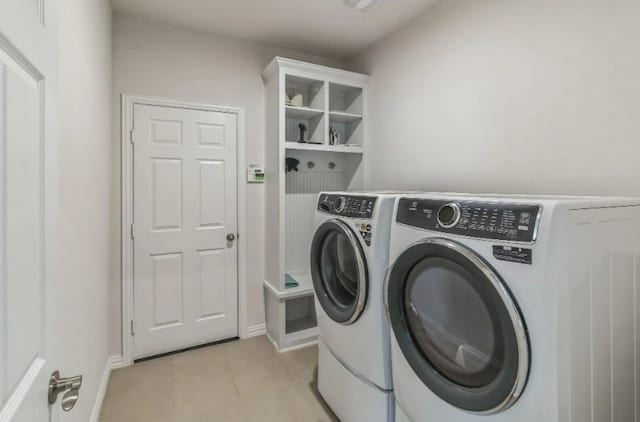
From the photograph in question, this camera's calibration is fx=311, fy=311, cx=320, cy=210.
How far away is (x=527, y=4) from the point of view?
168 centimetres

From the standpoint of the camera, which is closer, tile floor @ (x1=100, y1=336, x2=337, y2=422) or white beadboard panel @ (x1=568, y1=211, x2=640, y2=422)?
white beadboard panel @ (x1=568, y1=211, x2=640, y2=422)

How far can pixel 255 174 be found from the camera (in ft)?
9.19

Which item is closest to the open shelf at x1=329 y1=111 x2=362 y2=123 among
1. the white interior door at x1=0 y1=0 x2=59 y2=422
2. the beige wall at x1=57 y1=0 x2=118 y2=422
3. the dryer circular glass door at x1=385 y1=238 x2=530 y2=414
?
the beige wall at x1=57 y1=0 x2=118 y2=422

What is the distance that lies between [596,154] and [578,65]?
0.44m

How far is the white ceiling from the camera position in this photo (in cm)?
220

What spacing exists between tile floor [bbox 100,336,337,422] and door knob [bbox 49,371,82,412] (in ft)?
4.45

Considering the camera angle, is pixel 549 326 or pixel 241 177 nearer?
pixel 549 326

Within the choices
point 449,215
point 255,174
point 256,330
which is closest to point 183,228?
point 255,174

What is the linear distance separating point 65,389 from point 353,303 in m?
1.18

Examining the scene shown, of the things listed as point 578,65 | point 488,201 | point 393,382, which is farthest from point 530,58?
point 393,382

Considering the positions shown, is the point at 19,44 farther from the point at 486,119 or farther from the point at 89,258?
the point at 486,119

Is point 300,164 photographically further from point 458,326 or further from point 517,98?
point 458,326

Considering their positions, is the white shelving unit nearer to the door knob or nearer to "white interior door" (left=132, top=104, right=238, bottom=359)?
"white interior door" (left=132, top=104, right=238, bottom=359)

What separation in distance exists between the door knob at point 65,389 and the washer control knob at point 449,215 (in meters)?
1.12
